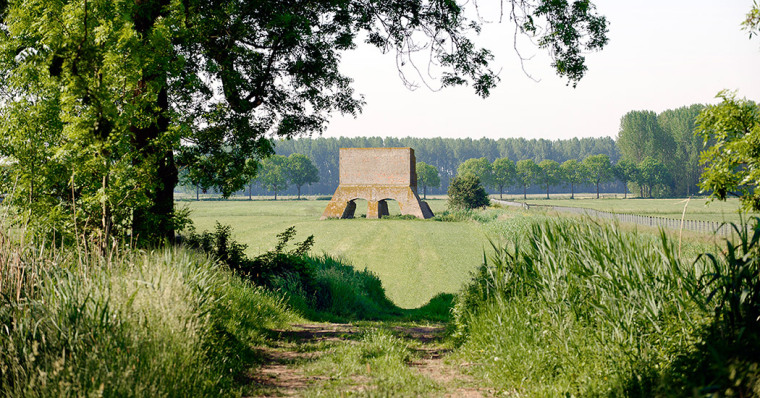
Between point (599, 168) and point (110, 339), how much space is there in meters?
123

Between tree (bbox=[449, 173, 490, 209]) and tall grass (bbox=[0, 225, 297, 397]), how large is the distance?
48.9 metres

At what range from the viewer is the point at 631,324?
445 centimetres

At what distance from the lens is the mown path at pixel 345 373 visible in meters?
4.97

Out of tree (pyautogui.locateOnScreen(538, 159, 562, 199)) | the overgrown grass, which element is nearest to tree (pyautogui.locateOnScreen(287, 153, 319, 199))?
tree (pyautogui.locateOnScreen(538, 159, 562, 199))

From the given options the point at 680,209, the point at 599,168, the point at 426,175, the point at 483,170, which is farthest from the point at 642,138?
the point at 426,175

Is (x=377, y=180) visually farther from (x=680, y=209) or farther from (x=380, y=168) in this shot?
(x=680, y=209)

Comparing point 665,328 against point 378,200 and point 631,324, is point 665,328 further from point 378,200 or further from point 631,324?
point 378,200

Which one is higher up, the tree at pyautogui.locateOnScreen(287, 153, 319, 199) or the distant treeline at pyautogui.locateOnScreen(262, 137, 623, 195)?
the distant treeline at pyautogui.locateOnScreen(262, 137, 623, 195)

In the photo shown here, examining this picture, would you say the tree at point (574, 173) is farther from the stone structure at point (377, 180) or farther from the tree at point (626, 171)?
the stone structure at point (377, 180)

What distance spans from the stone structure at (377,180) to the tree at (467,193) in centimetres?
513

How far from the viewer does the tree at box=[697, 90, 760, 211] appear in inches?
462

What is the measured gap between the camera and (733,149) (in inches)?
477

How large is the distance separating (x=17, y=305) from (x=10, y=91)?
5284 mm

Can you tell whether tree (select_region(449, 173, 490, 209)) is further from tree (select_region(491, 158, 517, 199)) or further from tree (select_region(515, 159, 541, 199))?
tree (select_region(515, 159, 541, 199))
